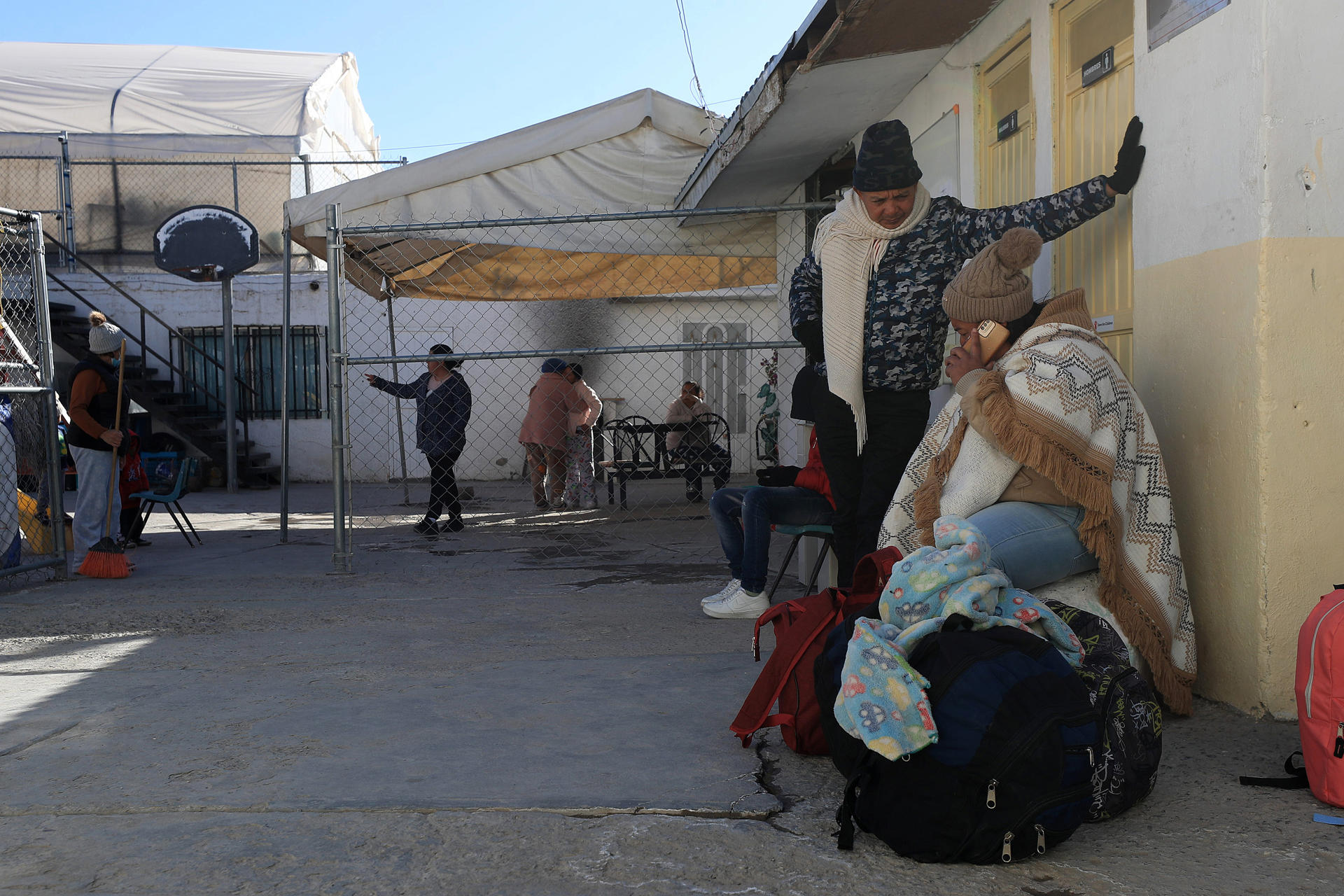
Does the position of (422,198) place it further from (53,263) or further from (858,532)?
(53,263)

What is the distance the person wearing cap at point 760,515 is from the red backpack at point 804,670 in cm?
173

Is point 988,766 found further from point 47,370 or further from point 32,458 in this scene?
point 32,458

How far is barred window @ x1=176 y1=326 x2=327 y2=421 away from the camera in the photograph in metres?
15.6

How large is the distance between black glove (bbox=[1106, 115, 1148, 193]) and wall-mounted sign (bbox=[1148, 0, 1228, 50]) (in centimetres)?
26

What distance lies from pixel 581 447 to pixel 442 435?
2168 millimetres

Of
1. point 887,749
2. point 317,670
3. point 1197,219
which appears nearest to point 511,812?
point 887,749

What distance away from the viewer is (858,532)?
4.20 meters

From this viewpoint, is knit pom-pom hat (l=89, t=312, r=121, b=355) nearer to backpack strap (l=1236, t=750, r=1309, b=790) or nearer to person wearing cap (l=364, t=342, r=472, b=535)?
person wearing cap (l=364, t=342, r=472, b=535)

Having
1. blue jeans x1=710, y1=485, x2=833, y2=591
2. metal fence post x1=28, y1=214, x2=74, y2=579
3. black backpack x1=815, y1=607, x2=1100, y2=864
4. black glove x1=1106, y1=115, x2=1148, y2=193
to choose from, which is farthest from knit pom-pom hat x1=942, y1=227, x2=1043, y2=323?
metal fence post x1=28, y1=214, x2=74, y2=579

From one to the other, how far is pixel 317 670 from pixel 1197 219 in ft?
11.4

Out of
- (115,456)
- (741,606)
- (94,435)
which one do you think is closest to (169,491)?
(115,456)

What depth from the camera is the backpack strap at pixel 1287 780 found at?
2557 mm

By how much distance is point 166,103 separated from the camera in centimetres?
1756

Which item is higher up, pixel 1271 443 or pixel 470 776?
pixel 1271 443
